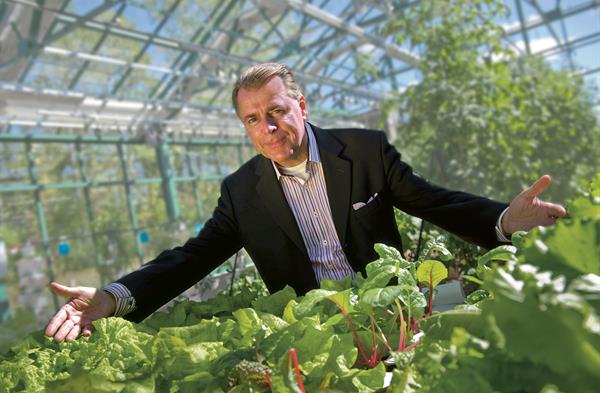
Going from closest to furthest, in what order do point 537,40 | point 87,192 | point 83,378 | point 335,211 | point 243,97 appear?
point 83,378 < point 243,97 < point 335,211 < point 87,192 < point 537,40

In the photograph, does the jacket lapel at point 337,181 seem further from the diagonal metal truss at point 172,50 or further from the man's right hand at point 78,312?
the diagonal metal truss at point 172,50

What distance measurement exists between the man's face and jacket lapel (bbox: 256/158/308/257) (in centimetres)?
10

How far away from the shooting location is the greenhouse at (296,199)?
2.02ft

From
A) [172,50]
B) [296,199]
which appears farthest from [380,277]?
[172,50]

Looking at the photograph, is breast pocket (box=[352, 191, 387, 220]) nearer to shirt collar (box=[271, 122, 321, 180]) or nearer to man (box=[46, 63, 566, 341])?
man (box=[46, 63, 566, 341])

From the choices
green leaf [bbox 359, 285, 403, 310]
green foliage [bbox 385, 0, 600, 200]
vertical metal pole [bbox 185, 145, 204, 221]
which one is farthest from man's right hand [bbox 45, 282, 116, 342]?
vertical metal pole [bbox 185, 145, 204, 221]

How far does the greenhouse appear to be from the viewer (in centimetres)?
61

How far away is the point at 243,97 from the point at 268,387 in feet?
4.59

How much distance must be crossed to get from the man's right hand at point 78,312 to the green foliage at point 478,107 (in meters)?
5.10

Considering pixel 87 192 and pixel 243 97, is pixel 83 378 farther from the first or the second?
pixel 87 192

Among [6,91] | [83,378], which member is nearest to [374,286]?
[83,378]

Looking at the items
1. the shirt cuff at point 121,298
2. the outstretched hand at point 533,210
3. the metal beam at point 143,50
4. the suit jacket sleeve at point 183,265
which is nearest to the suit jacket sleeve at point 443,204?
the outstretched hand at point 533,210

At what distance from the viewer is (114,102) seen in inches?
405

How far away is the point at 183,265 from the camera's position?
6.31 feet
